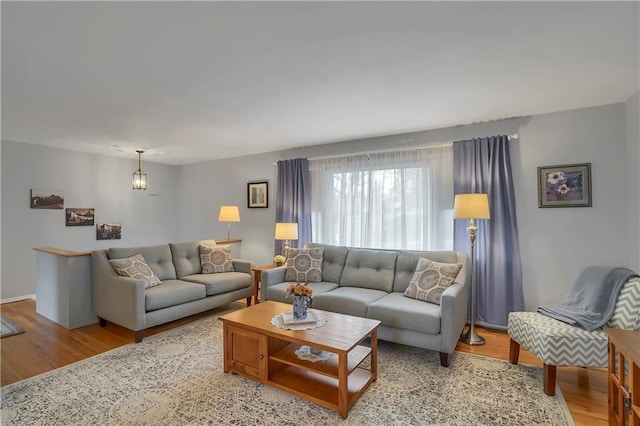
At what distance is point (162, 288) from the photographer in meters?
3.47

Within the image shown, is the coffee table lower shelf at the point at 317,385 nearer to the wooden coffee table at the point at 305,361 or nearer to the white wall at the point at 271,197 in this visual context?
the wooden coffee table at the point at 305,361

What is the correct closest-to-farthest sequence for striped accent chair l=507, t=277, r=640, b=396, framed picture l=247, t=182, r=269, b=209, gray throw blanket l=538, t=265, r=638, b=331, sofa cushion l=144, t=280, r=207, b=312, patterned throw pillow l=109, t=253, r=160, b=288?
1. striped accent chair l=507, t=277, r=640, b=396
2. gray throw blanket l=538, t=265, r=638, b=331
3. sofa cushion l=144, t=280, r=207, b=312
4. patterned throw pillow l=109, t=253, r=160, b=288
5. framed picture l=247, t=182, r=269, b=209

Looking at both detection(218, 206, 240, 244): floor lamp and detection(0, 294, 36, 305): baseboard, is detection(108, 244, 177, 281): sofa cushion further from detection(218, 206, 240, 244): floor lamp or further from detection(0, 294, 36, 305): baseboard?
detection(0, 294, 36, 305): baseboard

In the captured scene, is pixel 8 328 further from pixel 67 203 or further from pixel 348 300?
pixel 348 300

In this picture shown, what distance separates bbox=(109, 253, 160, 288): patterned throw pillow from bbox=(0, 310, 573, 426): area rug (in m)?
0.85

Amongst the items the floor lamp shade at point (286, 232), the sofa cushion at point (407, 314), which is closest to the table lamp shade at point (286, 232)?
the floor lamp shade at point (286, 232)

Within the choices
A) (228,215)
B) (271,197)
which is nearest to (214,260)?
(228,215)

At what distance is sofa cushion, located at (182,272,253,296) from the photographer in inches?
152

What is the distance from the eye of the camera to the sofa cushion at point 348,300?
3.05 meters

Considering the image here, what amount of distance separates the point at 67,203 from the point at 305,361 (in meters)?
5.01

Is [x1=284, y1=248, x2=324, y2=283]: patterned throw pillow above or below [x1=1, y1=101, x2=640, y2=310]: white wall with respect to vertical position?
below

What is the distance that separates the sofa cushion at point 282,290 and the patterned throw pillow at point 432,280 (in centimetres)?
90

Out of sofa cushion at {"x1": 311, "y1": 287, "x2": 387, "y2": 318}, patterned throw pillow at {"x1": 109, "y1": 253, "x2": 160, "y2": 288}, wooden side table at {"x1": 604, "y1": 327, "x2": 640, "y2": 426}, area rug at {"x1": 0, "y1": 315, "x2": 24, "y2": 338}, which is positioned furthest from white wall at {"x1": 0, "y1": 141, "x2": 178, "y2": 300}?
wooden side table at {"x1": 604, "y1": 327, "x2": 640, "y2": 426}

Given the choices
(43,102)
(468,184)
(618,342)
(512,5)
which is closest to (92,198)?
(43,102)
